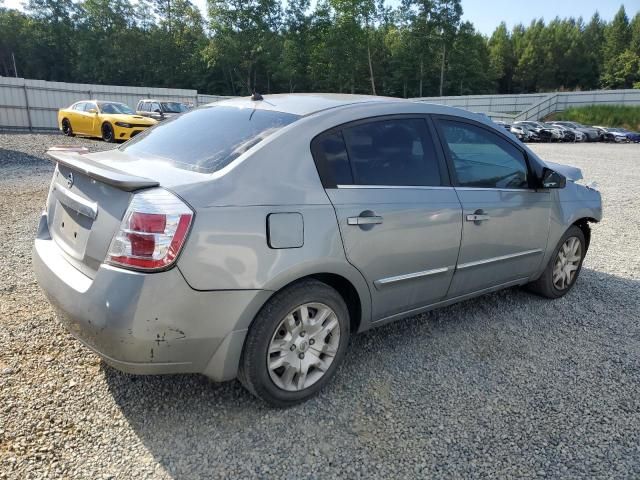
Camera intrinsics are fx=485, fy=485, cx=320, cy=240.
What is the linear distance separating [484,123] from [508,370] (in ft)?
5.98

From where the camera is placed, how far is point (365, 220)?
9.05ft

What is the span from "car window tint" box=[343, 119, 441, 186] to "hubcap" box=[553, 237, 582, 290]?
1.86m

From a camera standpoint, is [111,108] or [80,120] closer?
[111,108]

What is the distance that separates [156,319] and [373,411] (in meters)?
1.30

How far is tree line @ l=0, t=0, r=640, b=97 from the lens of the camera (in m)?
61.5

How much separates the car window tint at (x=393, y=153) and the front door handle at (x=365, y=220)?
22 centimetres

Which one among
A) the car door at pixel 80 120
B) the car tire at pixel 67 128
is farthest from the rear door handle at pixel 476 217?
the car tire at pixel 67 128

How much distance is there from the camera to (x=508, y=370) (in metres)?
3.19

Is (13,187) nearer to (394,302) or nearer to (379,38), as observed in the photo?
(394,302)

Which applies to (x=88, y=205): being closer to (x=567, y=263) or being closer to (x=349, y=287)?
(x=349, y=287)

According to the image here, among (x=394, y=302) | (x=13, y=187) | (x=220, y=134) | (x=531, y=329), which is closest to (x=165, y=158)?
(x=220, y=134)

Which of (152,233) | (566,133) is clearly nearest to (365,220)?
(152,233)

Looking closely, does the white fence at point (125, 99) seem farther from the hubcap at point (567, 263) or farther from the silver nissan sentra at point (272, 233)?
the silver nissan sentra at point (272, 233)

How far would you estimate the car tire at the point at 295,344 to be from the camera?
2.49m
